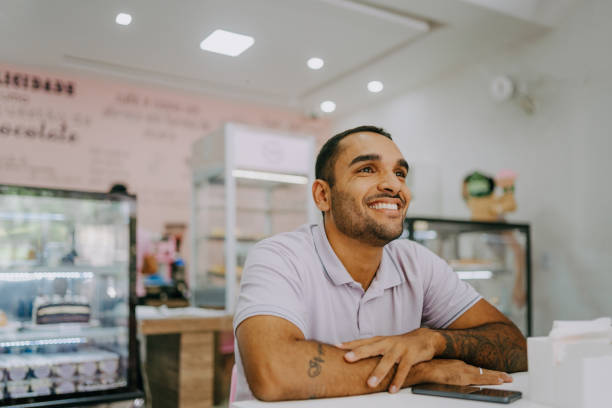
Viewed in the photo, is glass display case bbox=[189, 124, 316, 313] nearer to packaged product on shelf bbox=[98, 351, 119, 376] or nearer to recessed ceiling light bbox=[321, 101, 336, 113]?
recessed ceiling light bbox=[321, 101, 336, 113]

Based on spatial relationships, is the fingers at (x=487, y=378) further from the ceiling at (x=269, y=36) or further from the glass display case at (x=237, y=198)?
the glass display case at (x=237, y=198)

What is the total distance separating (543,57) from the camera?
4.06 meters

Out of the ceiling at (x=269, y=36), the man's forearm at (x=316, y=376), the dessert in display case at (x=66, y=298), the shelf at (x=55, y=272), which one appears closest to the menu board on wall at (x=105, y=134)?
the ceiling at (x=269, y=36)

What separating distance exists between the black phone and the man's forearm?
2.8 inches

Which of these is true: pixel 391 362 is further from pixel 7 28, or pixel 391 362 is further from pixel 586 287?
pixel 7 28

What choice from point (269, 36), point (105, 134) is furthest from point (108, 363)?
point (105, 134)

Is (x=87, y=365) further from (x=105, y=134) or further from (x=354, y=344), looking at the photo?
(x=105, y=134)

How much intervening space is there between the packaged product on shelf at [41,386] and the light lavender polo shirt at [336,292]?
1.64 meters

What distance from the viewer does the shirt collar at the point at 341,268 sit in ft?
4.89

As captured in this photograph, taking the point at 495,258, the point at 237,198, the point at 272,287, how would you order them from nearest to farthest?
the point at 272,287 < the point at 495,258 < the point at 237,198

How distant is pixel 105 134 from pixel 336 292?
4181mm

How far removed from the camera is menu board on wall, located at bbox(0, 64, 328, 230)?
4.66 meters

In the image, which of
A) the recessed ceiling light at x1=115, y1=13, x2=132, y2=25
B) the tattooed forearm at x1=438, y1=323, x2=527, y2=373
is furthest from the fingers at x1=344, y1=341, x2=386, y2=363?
the recessed ceiling light at x1=115, y1=13, x2=132, y2=25

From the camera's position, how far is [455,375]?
1229mm
